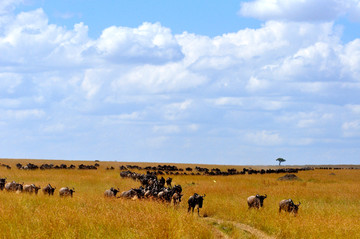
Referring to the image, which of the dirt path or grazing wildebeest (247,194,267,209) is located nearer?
the dirt path

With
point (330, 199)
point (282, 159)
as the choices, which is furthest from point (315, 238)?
point (282, 159)

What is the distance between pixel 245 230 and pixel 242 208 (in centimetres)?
409

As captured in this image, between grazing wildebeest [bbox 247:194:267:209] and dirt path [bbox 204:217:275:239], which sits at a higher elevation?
grazing wildebeest [bbox 247:194:267:209]

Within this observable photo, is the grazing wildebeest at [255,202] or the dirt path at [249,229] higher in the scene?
the grazing wildebeest at [255,202]

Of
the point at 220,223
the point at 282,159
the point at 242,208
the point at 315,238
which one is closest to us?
the point at 315,238

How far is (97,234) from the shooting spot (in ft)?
40.2

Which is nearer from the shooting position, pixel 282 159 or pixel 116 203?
pixel 116 203

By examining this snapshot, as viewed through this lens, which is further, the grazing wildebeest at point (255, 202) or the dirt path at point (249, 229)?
the grazing wildebeest at point (255, 202)

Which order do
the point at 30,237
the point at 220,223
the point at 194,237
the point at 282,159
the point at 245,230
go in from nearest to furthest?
the point at 30,237
the point at 194,237
the point at 245,230
the point at 220,223
the point at 282,159

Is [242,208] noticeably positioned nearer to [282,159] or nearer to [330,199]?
[330,199]

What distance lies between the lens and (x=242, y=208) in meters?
20.2

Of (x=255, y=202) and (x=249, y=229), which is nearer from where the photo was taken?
(x=249, y=229)

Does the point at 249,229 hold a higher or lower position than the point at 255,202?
lower

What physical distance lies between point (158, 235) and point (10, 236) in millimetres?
4150
